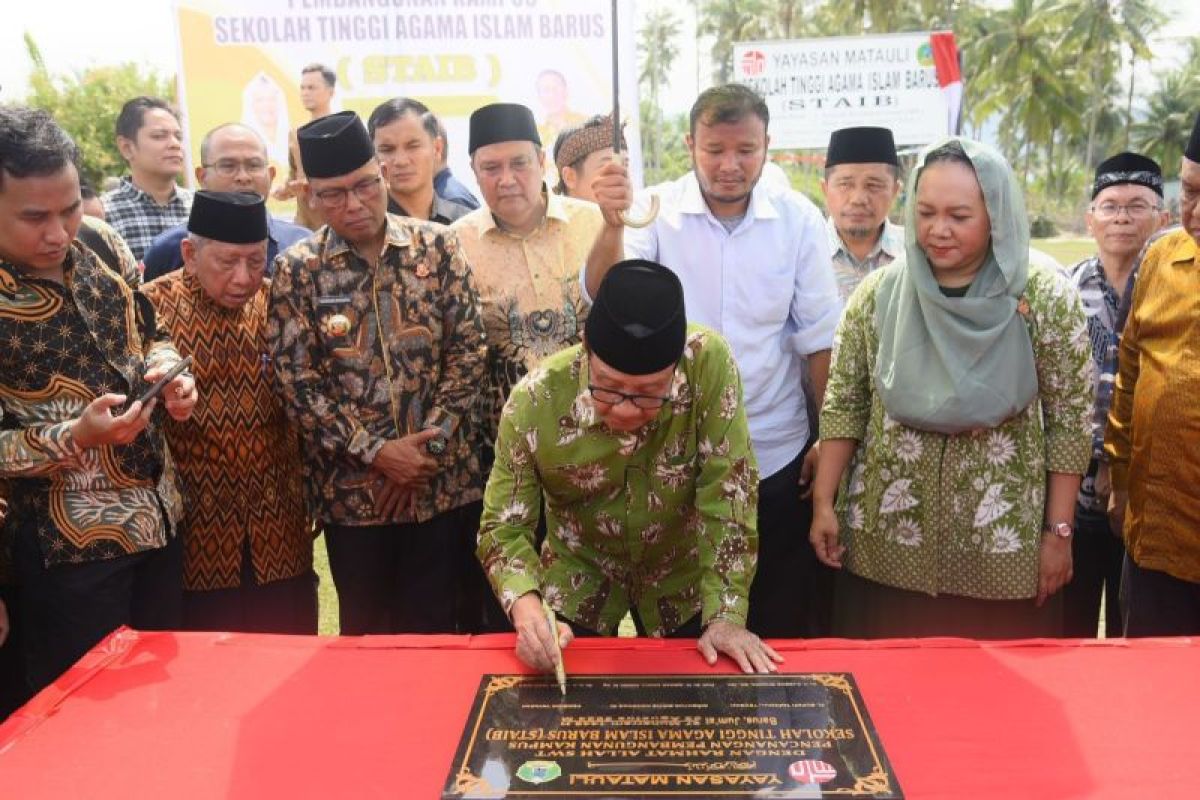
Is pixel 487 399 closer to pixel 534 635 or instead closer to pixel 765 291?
pixel 765 291

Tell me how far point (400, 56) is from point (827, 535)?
348cm

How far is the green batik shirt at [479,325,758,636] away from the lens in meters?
1.91

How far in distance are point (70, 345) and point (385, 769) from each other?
123 cm

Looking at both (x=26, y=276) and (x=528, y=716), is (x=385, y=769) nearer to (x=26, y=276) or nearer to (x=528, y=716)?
(x=528, y=716)

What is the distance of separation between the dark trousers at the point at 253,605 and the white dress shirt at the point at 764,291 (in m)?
1.37

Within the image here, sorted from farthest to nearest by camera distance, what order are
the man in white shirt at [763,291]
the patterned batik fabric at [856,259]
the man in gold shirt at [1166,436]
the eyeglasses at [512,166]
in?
the patterned batik fabric at [856,259]
the eyeglasses at [512,166]
the man in white shirt at [763,291]
the man in gold shirt at [1166,436]

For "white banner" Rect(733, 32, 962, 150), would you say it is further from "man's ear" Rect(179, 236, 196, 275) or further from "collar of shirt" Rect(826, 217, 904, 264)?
"man's ear" Rect(179, 236, 196, 275)

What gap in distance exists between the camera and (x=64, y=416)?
2.09 metres

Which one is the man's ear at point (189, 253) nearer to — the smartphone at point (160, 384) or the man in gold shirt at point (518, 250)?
the smartphone at point (160, 384)

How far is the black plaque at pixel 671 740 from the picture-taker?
139 centimetres

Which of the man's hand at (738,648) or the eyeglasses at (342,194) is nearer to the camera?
the man's hand at (738,648)

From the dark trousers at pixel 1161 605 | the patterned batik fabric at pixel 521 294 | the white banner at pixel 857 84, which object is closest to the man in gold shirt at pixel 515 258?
the patterned batik fabric at pixel 521 294

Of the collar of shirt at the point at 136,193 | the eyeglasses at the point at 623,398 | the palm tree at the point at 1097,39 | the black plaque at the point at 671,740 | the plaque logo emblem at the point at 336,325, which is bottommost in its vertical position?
the black plaque at the point at 671,740

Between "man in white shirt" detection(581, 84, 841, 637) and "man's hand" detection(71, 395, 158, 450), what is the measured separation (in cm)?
124
